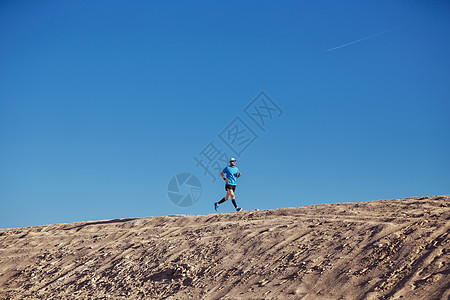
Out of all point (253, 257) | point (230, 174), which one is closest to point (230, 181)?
point (230, 174)

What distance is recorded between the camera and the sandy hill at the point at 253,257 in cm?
759

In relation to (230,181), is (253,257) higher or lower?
lower

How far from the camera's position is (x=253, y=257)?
30.8 feet

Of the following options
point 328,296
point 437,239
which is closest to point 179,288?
point 328,296

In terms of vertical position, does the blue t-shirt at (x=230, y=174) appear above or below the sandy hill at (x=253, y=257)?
above

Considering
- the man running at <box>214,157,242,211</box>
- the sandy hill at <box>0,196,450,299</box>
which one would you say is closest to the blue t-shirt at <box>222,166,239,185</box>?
the man running at <box>214,157,242,211</box>

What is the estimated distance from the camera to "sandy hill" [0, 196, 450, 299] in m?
7.59

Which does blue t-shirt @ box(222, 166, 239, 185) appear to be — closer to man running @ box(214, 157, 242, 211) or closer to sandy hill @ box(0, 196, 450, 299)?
man running @ box(214, 157, 242, 211)

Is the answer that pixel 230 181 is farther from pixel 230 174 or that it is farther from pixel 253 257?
pixel 253 257

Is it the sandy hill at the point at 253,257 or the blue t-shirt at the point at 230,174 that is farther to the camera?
the blue t-shirt at the point at 230,174

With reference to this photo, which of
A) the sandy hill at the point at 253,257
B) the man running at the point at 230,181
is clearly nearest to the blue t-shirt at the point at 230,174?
the man running at the point at 230,181

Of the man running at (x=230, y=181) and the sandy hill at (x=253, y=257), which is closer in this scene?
the sandy hill at (x=253, y=257)

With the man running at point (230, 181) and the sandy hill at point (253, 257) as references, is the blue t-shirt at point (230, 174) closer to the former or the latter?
the man running at point (230, 181)

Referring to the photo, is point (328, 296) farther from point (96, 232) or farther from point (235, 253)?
point (96, 232)
